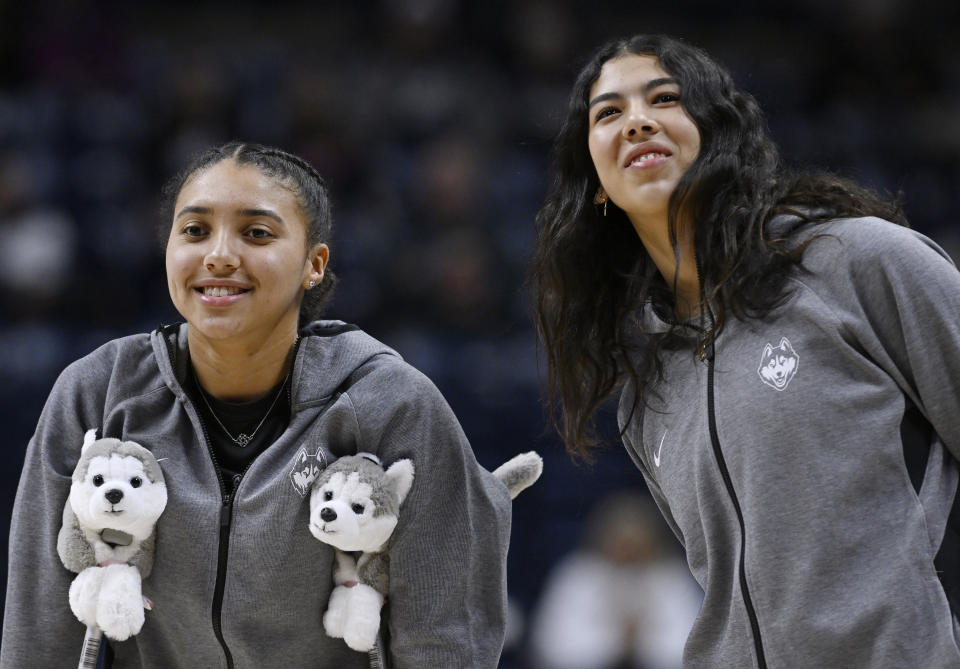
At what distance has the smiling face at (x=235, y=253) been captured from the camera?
2.43 meters

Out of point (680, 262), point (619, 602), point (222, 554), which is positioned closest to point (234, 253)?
point (222, 554)

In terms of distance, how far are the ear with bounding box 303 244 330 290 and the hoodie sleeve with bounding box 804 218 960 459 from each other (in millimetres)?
1070

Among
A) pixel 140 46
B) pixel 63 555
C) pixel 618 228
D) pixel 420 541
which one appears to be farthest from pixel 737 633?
pixel 140 46

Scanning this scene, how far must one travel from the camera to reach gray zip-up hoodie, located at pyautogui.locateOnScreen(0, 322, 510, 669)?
236cm

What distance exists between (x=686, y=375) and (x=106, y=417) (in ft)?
3.84

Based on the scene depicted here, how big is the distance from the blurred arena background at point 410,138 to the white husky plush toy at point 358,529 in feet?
6.65

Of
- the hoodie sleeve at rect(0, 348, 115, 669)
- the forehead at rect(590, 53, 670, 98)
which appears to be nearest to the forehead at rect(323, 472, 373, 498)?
the hoodie sleeve at rect(0, 348, 115, 669)

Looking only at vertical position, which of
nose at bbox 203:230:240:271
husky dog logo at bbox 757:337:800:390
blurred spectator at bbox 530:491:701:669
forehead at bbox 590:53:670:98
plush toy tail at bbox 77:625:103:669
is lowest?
blurred spectator at bbox 530:491:701:669

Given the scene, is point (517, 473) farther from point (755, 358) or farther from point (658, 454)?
point (755, 358)

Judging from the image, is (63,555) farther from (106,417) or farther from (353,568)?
(353,568)

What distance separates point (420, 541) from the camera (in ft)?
7.90

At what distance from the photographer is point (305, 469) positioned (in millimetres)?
2395

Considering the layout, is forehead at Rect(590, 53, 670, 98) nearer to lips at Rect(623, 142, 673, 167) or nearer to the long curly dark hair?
the long curly dark hair

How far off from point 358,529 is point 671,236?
0.83m
